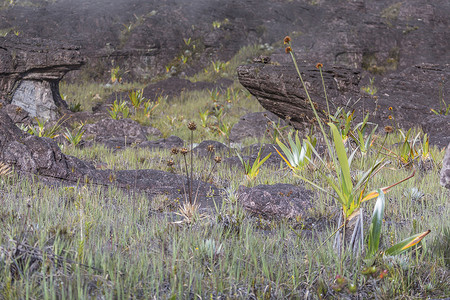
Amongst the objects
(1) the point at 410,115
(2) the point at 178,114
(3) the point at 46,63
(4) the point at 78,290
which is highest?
(4) the point at 78,290

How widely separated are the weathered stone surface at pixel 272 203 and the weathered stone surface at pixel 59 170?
1.98ft

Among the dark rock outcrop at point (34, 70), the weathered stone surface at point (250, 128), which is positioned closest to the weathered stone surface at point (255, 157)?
the weathered stone surface at point (250, 128)

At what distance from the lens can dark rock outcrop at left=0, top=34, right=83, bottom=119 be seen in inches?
395

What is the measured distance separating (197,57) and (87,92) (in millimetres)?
5445

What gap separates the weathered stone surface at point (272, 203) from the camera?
344cm

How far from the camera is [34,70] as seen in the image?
10.3 metres

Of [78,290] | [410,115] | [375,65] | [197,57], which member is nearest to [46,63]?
[197,57]

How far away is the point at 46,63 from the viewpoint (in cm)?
1025

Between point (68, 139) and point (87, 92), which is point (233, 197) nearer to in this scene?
point (68, 139)

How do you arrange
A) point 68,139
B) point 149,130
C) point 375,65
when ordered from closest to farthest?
1. point 68,139
2. point 149,130
3. point 375,65

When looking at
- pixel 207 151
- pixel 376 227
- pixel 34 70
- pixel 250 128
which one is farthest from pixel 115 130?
pixel 376 227

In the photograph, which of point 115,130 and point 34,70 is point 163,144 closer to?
point 115,130

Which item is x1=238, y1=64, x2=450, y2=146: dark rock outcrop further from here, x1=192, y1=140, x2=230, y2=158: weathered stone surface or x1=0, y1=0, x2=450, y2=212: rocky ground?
x1=192, y1=140, x2=230, y2=158: weathered stone surface

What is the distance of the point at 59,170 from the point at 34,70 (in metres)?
7.05
